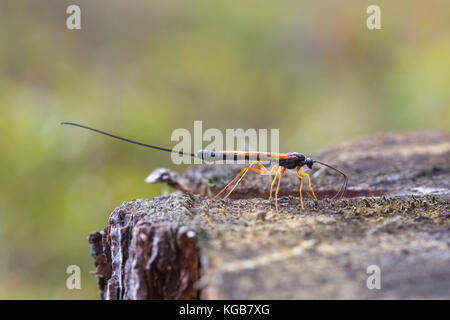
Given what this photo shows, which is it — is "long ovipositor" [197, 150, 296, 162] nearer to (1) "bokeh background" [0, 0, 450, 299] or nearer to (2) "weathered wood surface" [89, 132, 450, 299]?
(2) "weathered wood surface" [89, 132, 450, 299]

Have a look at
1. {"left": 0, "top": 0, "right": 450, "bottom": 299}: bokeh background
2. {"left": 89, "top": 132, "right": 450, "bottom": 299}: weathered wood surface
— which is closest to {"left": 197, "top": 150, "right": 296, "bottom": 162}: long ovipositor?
{"left": 89, "top": 132, "right": 450, "bottom": 299}: weathered wood surface

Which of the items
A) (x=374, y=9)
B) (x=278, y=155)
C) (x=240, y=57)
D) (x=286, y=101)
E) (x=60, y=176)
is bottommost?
(x=60, y=176)

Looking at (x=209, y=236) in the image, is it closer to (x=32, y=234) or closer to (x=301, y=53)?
(x=32, y=234)

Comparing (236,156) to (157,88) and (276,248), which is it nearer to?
(276,248)

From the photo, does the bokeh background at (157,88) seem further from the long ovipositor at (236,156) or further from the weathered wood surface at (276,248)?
the weathered wood surface at (276,248)

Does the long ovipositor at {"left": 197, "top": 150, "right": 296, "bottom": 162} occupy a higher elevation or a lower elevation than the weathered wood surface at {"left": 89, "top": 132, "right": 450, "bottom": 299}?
higher
